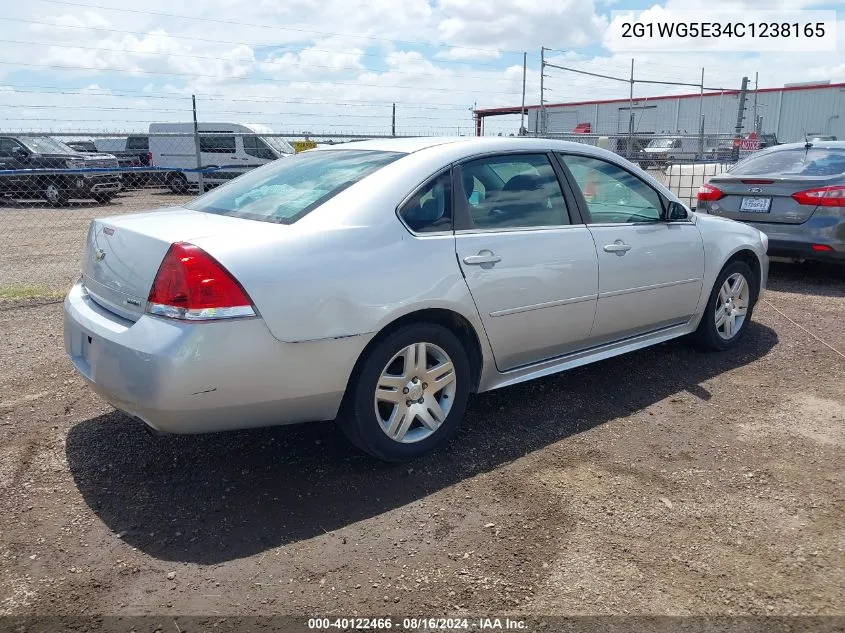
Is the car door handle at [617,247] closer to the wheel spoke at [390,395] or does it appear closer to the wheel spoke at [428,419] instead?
→ the wheel spoke at [428,419]

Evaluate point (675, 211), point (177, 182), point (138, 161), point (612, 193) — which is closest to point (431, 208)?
point (612, 193)

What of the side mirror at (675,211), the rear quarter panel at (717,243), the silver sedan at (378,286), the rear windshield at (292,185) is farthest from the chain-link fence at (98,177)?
the rear quarter panel at (717,243)

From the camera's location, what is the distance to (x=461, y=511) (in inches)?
123

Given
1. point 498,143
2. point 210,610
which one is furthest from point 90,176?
point 210,610

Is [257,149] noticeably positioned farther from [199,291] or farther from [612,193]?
[199,291]

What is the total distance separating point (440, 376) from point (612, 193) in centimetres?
177

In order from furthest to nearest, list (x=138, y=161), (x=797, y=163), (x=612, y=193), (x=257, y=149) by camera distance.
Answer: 1. (x=138, y=161)
2. (x=257, y=149)
3. (x=797, y=163)
4. (x=612, y=193)

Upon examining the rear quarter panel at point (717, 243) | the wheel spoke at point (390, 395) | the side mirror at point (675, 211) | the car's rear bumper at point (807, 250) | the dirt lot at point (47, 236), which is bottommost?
the dirt lot at point (47, 236)

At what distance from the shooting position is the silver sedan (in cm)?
293

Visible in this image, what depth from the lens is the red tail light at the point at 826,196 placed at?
7.09m

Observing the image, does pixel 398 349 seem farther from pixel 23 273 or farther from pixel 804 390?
pixel 23 273

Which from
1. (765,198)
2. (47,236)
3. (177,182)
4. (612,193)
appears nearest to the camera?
(612,193)

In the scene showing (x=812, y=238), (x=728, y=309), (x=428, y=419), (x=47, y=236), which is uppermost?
(x=812, y=238)

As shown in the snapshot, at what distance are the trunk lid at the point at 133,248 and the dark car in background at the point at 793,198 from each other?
6.01 metres
